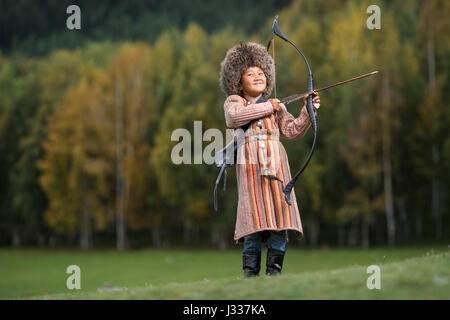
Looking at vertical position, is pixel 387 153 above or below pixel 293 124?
above

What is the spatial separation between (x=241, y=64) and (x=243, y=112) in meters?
0.90

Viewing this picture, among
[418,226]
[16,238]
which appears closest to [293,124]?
[418,226]

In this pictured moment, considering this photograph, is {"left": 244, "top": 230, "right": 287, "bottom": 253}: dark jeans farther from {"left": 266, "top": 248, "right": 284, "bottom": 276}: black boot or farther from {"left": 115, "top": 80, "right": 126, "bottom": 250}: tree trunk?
{"left": 115, "top": 80, "right": 126, "bottom": 250}: tree trunk

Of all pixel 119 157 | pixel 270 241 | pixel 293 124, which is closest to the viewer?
pixel 270 241

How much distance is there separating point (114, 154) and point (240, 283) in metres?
35.0

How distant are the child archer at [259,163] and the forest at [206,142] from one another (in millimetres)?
24780

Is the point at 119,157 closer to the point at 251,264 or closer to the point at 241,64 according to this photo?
the point at 241,64

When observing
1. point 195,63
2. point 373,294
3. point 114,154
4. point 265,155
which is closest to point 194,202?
point 114,154

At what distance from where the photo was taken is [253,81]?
27.4ft

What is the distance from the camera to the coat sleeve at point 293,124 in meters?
8.14

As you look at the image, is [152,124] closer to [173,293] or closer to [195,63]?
[195,63]

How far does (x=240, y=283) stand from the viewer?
6.43 metres

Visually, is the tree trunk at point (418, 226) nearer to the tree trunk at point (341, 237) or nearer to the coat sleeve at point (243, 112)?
the tree trunk at point (341, 237)

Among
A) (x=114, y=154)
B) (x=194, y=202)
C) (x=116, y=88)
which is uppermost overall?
(x=116, y=88)
